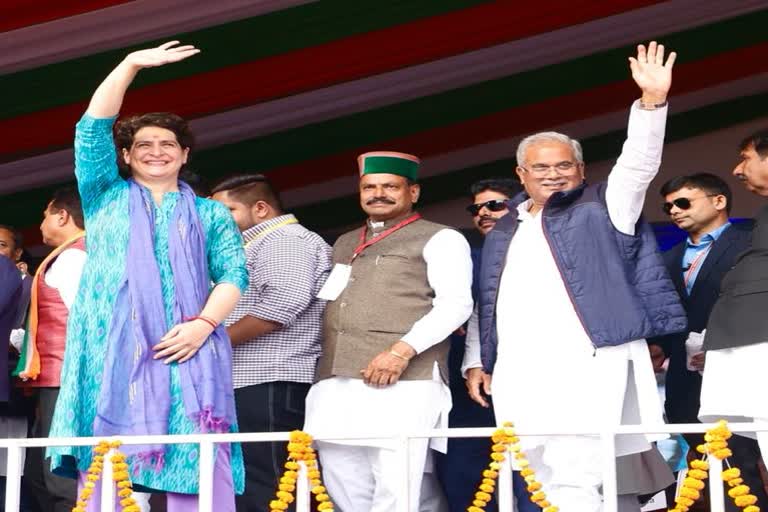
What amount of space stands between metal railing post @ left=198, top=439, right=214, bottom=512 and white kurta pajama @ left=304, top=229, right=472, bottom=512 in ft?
3.14

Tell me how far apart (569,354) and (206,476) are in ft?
3.82

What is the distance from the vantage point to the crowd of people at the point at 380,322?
349 centimetres

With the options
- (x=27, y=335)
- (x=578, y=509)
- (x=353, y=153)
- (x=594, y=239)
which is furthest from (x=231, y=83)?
(x=578, y=509)

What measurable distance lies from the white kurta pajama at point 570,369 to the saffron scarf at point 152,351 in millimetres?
875

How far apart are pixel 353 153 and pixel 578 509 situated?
335cm

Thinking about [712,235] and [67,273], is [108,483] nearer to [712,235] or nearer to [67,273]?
[67,273]

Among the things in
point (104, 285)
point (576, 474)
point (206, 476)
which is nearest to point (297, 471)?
point (206, 476)

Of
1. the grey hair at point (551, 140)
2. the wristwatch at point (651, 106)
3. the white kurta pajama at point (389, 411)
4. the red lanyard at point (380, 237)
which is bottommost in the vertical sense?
the white kurta pajama at point (389, 411)

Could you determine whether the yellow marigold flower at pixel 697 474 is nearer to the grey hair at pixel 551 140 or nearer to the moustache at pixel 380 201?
the grey hair at pixel 551 140

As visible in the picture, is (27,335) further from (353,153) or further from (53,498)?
(353,153)

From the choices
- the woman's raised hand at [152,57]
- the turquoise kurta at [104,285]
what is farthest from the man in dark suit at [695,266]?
the woman's raised hand at [152,57]

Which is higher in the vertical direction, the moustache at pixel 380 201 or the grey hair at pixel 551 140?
the grey hair at pixel 551 140

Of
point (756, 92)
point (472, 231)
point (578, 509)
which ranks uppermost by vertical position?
point (756, 92)

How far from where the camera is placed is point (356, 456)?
4.28m
